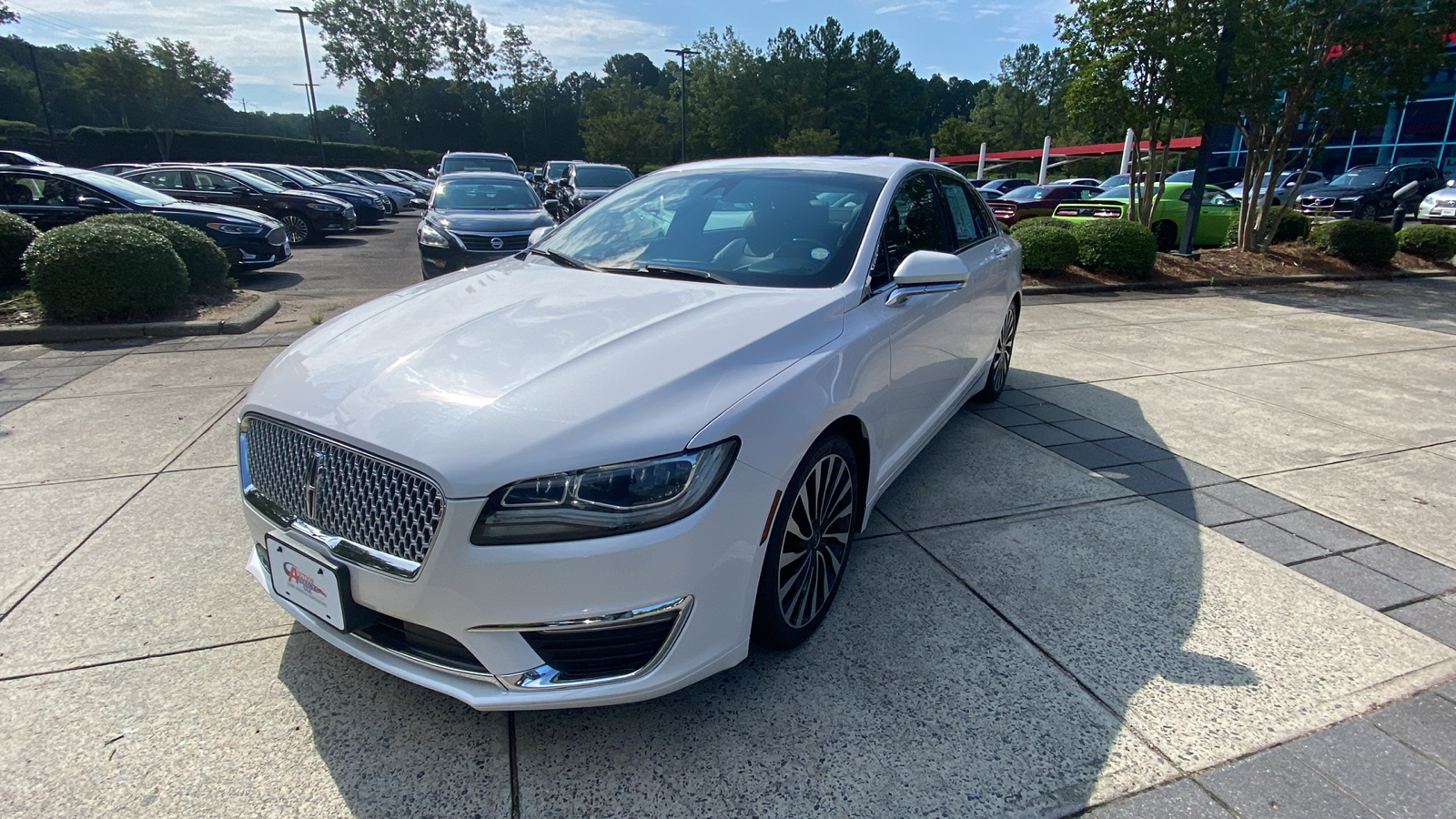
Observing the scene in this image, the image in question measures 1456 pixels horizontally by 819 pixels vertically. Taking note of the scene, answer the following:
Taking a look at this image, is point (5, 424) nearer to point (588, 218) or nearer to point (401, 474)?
point (588, 218)

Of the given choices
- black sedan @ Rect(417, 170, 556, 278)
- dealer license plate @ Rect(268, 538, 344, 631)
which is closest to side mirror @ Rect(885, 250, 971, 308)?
dealer license plate @ Rect(268, 538, 344, 631)

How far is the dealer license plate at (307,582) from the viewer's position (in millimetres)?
1976

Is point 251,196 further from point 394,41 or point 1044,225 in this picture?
point 394,41

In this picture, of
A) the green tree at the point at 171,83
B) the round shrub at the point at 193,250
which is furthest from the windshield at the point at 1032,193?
the green tree at the point at 171,83

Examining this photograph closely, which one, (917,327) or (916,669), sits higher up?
(917,327)

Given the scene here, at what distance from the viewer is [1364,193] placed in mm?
21500

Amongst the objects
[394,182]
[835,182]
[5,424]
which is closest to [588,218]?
[835,182]

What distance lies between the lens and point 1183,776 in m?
2.09

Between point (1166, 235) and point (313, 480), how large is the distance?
1599cm

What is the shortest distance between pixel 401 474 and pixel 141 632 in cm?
155

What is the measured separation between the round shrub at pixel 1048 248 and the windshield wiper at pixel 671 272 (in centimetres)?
927

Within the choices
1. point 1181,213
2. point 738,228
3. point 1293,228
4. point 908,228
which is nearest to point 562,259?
point 738,228

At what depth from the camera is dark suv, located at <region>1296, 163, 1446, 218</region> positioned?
21406 mm

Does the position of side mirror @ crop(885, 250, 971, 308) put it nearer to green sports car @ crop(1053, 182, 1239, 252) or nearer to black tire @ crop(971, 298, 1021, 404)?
black tire @ crop(971, 298, 1021, 404)
